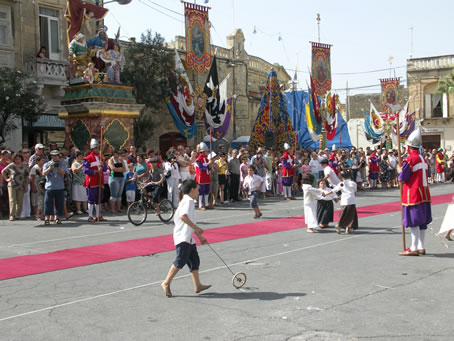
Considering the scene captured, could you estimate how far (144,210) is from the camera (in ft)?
46.0

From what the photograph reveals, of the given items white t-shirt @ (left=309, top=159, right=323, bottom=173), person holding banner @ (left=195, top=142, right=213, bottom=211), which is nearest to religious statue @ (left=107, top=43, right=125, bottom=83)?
person holding banner @ (left=195, top=142, right=213, bottom=211)

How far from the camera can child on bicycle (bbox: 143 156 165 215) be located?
1446cm

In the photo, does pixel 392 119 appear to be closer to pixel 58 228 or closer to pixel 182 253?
pixel 58 228

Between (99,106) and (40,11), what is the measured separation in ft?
28.3

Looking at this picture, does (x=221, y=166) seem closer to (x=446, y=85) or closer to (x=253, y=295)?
(x=253, y=295)

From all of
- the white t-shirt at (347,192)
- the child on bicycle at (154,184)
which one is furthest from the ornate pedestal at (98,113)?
the white t-shirt at (347,192)

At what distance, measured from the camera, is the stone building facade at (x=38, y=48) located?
24.4 m

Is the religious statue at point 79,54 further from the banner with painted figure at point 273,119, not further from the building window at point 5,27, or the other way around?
the banner with painted figure at point 273,119

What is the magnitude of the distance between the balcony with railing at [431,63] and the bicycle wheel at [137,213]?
1571 inches

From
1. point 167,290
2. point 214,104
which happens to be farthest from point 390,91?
point 167,290

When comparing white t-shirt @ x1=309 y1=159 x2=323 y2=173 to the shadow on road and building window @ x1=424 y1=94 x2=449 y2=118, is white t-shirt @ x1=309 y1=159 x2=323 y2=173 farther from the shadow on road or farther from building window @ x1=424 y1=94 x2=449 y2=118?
building window @ x1=424 y1=94 x2=449 y2=118

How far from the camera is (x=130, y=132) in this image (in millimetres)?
21109

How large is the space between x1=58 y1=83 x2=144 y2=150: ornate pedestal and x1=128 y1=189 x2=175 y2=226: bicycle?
19.8 feet

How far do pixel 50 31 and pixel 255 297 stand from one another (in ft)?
73.7
